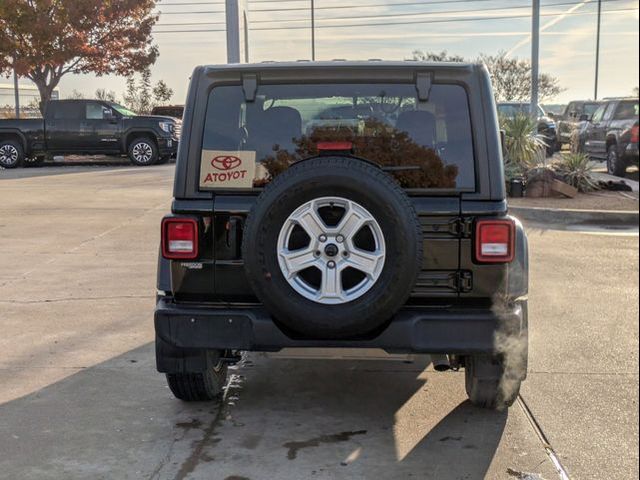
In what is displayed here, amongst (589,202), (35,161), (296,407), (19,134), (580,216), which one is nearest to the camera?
(296,407)

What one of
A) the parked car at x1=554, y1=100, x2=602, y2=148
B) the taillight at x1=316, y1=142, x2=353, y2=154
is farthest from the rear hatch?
the parked car at x1=554, y1=100, x2=602, y2=148

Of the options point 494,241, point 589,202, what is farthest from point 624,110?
point 494,241

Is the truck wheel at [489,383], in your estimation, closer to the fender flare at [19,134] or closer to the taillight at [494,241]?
the taillight at [494,241]

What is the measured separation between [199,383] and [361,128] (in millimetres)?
1678

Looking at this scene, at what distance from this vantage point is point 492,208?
3.64 metres

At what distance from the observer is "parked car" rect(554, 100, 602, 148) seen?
22.3m

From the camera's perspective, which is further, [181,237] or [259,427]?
[259,427]

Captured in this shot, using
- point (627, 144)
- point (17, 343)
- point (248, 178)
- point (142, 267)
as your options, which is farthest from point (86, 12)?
point (248, 178)

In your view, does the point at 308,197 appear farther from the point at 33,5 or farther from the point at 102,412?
the point at 33,5

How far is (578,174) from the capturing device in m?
14.1

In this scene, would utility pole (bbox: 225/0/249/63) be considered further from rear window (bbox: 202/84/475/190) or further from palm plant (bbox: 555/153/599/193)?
rear window (bbox: 202/84/475/190)

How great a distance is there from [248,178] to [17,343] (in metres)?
2.76

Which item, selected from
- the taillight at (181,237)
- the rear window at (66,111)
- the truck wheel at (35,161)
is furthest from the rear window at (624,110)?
the taillight at (181,237)

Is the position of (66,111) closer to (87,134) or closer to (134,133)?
(87,134)
